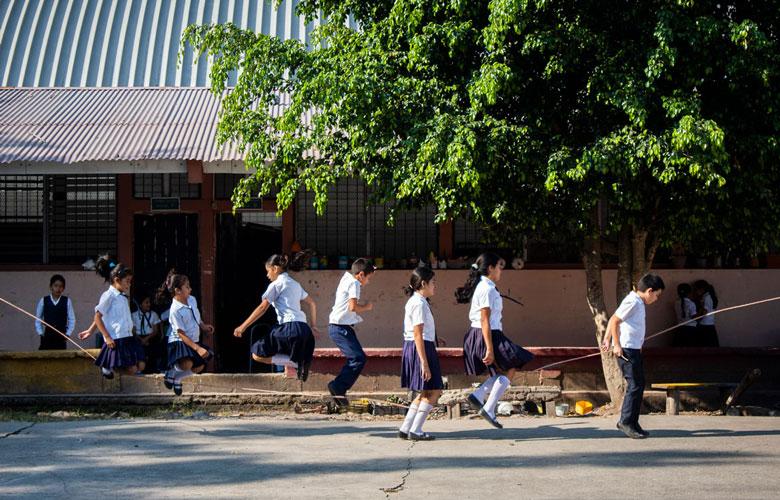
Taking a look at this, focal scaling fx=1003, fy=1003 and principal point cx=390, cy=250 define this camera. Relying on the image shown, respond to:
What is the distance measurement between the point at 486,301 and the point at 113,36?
9.85 metres

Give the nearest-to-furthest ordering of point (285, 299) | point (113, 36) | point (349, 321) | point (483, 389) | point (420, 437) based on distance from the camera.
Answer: point (420, 437) → point (483, 389) → point (285, 299) → point (349, 321) → point (113, 36)

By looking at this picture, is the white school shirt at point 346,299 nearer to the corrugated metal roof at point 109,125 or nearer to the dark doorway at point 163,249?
the corrugated metal roof at point 109,125

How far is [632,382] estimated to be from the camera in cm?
920

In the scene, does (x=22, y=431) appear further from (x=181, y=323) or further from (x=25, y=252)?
(x=25, y=252)

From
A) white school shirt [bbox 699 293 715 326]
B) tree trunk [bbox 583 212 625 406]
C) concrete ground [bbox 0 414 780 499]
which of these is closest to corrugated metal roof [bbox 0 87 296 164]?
concrete ground [bbox 0 414 780 499]

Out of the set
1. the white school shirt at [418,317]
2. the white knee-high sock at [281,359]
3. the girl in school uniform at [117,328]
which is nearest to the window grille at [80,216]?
the girl in school uniform at [117,328]

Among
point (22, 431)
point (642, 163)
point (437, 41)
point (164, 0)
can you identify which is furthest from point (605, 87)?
point (164, 0)

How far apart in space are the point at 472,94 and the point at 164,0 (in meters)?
8.88

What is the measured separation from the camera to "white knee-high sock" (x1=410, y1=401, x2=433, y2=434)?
9.05m

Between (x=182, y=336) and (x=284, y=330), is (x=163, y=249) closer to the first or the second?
(x=182, y=336)

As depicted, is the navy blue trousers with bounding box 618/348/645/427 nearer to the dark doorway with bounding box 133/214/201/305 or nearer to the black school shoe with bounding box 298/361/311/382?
the black school shoe with bounding box 298/361/311/382

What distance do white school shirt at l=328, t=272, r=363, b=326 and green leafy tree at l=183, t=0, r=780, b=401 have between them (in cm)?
111

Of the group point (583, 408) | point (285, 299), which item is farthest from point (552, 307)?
point (285, 299)

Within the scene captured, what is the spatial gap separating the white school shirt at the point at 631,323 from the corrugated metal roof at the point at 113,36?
27.3 feet
